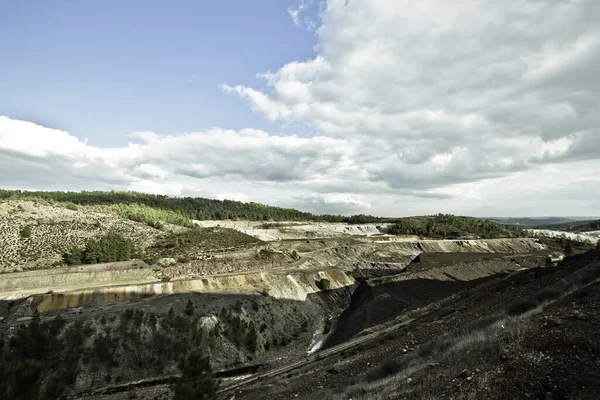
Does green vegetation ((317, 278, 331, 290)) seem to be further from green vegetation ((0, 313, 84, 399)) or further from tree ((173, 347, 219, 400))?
tree ((173, 347, 219, 400))

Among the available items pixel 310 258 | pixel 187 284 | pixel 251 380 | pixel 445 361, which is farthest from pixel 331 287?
pixel 445 361

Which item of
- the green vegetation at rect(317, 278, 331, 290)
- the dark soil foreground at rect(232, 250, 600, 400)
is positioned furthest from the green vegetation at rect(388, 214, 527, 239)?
the dark soil foreground at rect(232, 250, 600, 400)

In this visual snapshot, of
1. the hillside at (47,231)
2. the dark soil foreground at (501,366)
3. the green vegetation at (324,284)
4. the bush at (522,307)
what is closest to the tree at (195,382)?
the dark soil foreground at (501,366)

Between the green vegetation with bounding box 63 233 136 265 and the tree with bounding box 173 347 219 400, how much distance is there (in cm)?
A: 5674

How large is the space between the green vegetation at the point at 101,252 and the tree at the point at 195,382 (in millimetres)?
56744

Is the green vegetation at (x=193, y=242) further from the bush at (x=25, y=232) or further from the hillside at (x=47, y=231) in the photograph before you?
the bush at (x=25, y=232)

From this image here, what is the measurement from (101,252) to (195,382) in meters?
58.8

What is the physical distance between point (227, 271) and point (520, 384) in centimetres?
6177

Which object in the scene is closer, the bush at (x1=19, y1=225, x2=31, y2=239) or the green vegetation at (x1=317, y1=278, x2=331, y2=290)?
the green vegetation at (x1=317, y1=278, x2=331, y2=290)

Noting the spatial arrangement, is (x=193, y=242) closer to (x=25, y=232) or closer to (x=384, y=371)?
(x=25, y=232)

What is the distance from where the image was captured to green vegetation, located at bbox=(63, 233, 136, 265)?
64.9 meters

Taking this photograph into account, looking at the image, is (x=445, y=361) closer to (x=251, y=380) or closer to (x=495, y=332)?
(x=495, y=332)

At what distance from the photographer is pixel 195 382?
1933cm

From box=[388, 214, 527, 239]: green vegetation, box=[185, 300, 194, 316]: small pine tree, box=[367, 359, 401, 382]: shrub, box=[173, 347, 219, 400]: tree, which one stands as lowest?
box=[185, 300, 194, 316]: small pine tree
